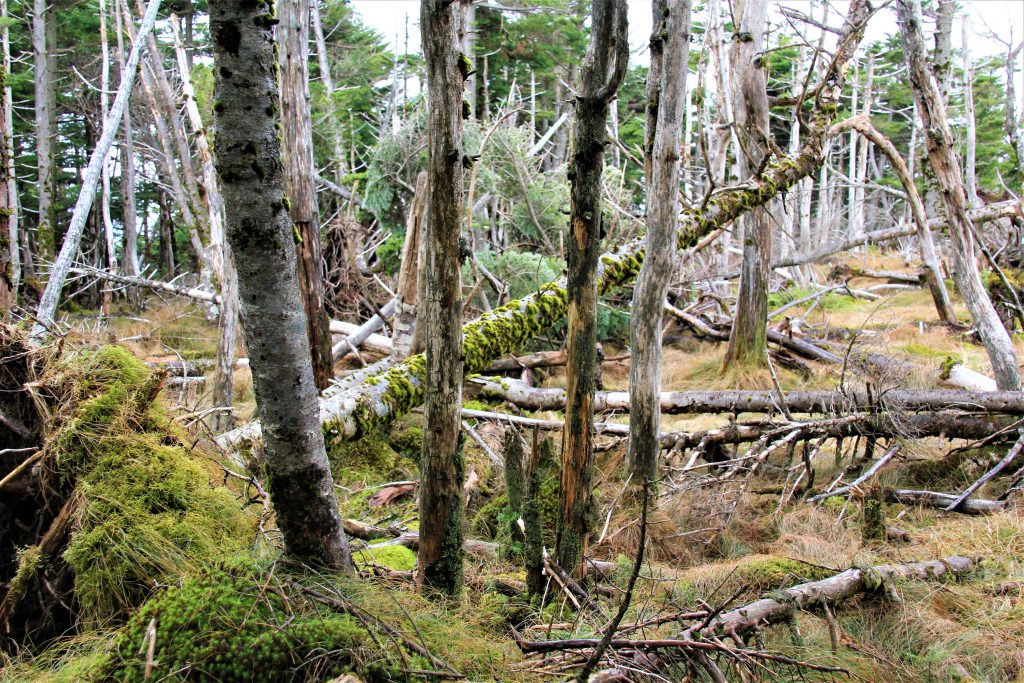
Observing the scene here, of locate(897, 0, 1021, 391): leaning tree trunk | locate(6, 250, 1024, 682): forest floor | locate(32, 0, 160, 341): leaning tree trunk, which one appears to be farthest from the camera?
locate(897, 0, 1021, 391): leaning tree trunk

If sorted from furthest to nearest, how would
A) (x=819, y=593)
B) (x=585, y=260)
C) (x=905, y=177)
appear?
(x=905, y=177)
(x=819, y=593)
(x=585, y=260)

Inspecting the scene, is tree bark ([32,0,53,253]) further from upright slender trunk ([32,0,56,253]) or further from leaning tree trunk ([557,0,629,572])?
leaning tree trunk ([557,0,629,572])

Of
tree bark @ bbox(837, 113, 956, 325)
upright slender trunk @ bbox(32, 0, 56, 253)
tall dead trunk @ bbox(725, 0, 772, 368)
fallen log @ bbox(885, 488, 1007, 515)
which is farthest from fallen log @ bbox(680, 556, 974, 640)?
upright slender trunk @ bbox(32, 0, 56, 253)

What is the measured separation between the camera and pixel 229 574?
8.52 feet

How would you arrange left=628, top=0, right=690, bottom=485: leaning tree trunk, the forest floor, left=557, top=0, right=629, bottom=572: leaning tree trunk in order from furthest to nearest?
left=628, top=0, right=690, bottom=485: leaning tree trunk
left=557, top=0, right=629, bottom=572: leaning tree trunk
the forest floor

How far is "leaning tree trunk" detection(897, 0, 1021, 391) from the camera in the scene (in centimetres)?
669

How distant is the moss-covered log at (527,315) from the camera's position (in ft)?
19.0

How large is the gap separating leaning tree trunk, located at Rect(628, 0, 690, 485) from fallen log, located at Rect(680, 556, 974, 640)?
5.24 feet

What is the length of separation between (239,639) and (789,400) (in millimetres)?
5903

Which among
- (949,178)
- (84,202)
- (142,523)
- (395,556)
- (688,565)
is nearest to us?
(142,523)

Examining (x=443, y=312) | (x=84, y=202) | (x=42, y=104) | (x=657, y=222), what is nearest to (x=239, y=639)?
(x=443, y=312)

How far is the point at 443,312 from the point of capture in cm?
311

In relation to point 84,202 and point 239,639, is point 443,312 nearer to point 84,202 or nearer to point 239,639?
point 239,639

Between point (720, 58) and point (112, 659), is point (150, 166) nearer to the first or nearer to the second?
point (720, 58)
